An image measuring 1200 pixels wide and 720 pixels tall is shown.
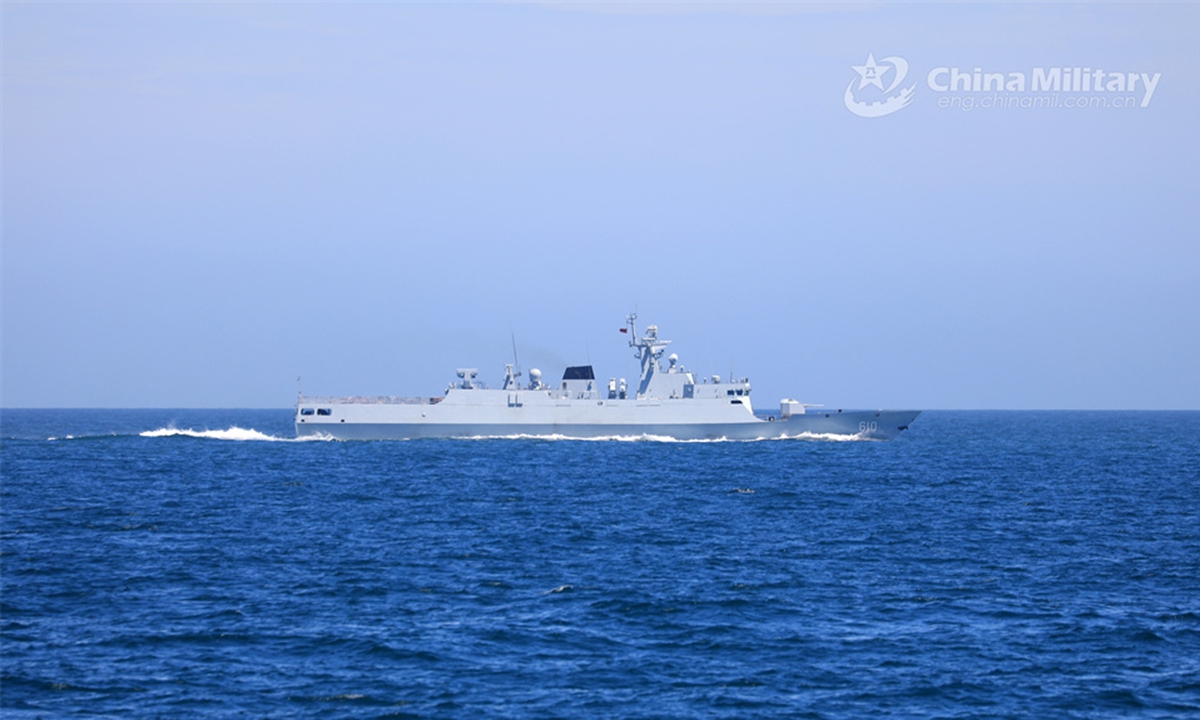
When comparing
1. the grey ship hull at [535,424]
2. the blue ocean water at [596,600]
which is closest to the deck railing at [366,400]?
the grey ship hull at [535,424]

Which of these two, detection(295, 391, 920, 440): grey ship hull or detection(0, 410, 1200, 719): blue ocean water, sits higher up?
detection(295, 391, 920, 440): grey ship hull

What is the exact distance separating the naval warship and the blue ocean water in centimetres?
2118

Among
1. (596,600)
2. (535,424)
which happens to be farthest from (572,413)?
(596,600)

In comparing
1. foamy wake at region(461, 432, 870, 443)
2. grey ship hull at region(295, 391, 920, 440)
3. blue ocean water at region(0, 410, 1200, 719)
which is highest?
grey ship hull at region(295, 391, 920, 440)

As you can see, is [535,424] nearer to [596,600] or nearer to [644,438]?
[644,438]

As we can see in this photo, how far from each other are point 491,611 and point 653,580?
3.99 m

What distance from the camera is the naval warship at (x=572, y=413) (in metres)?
61.3

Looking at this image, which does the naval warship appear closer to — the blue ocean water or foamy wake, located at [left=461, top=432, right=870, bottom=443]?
foamy wake, located at [left=461, top=432, right=870, bottom=443]

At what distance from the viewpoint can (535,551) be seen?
982 inches

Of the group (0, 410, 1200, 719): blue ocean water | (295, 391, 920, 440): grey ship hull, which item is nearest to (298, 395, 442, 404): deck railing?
(295, 391, 920, 440): grey ship hull

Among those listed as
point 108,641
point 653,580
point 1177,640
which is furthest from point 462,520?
point 1177,640

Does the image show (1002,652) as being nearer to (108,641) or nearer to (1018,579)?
(1018,579)

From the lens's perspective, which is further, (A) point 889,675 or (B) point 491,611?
(B) point 491,611

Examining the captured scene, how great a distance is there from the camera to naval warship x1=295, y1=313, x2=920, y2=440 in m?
61.3
